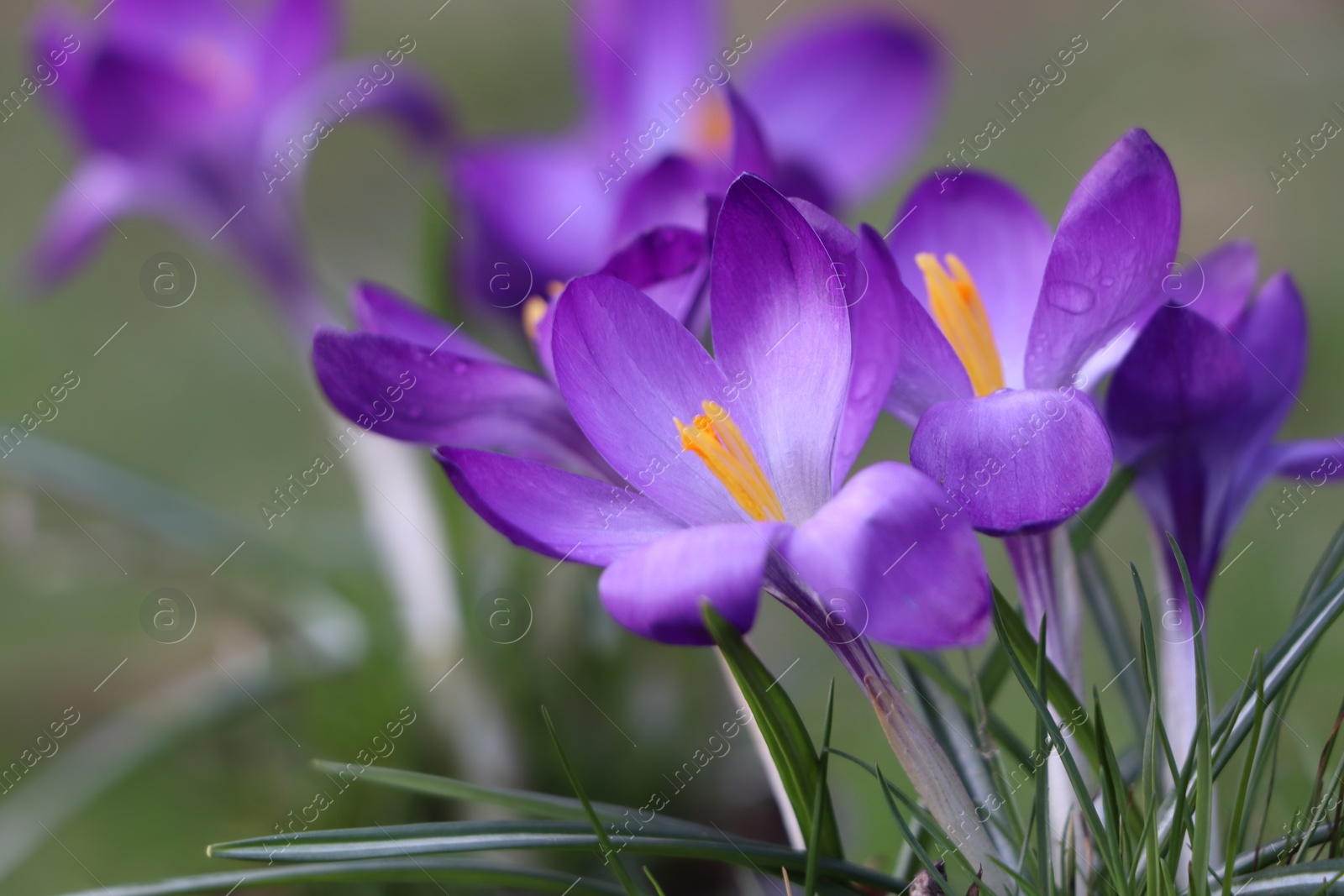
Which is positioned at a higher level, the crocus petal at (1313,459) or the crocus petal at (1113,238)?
the crocus petal at (1113,238)

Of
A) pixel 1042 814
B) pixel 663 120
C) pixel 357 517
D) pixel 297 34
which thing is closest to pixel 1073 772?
pixel 1042 814

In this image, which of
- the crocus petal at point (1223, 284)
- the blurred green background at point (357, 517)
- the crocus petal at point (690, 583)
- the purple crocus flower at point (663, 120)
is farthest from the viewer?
the blurred green background at point (357, 517)

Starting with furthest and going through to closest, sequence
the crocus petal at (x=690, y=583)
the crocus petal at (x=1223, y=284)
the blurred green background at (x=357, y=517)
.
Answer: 1. the blurred green background at (x=357, y=517)
2. the crocus petal at (x=1223, y=284)
3. the crocus petal at (x=690, y=583)

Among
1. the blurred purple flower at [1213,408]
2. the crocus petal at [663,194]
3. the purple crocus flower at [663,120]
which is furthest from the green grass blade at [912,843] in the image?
the purple crocus flower at [663,120]

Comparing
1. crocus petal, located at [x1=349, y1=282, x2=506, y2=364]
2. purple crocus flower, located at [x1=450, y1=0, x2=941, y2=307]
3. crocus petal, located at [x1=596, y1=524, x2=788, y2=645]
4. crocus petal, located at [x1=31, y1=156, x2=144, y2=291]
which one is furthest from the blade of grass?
crocus petal, located at [x1=31, y1=156, x2=144, y2=291]

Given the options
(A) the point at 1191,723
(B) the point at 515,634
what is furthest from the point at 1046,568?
(B) the point at 515,634

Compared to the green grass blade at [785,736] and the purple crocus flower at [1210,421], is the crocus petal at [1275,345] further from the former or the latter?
the green grass blade at [785,736]
